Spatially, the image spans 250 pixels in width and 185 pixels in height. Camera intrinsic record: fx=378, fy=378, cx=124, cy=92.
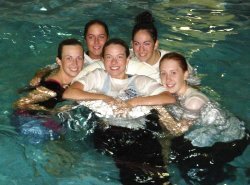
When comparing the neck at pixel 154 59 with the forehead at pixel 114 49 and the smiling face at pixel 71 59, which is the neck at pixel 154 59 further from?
the smiling face at pixel 71 59

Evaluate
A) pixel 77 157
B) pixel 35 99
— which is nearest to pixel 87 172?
pixel 77 157

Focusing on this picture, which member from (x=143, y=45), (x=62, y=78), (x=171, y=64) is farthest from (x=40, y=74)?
(x=171, y=64)

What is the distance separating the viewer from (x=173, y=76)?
452 cm

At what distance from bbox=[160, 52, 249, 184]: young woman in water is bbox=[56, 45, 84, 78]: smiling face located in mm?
1154

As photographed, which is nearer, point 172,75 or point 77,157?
point 77,157

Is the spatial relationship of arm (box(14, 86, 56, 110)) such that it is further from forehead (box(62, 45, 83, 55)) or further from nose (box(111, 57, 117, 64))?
nose (box(111, 57, 117, 64))

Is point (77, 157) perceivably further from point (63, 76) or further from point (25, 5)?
point (25, 5)

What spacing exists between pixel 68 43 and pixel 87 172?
187 centimetres

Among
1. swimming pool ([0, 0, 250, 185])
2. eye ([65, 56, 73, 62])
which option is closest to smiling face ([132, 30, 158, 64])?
eye ([65, 56, 73, 62])

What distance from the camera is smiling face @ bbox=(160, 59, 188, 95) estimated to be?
4.50 meters

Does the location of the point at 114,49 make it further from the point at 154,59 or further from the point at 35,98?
the point at 35,98

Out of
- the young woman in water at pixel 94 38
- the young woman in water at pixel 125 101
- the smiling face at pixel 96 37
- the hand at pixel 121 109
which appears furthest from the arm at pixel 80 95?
the smiling face at pixel 96 37

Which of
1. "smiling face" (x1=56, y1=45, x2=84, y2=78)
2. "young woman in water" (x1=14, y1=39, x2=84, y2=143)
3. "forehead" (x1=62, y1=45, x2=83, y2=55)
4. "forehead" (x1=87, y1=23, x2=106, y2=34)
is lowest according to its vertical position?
"young woman in water" (x1=14, y1=39, x2=84, y2=143)

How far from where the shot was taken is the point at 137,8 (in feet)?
35.5
